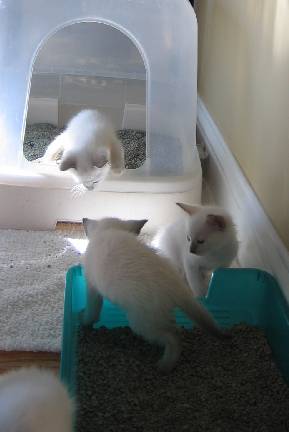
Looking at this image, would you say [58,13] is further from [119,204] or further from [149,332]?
[149,332]

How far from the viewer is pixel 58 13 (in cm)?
193

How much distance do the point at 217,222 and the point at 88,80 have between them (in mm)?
1272

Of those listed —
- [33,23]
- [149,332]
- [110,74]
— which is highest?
[33,23]

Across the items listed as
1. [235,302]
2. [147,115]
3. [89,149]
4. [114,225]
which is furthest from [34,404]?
[147,115]

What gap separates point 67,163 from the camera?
1.80 metres

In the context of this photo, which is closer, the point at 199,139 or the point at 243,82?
the point at 243,82

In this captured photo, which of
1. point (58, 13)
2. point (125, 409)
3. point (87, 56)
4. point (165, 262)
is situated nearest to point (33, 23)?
point (58, 13)

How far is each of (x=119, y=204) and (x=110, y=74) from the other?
83 cm

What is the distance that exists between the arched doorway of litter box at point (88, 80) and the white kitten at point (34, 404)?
4.87 feet

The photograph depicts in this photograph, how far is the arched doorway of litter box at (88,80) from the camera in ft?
7.71

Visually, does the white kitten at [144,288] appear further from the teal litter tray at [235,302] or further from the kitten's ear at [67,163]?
the kitten's ear at [67,163]

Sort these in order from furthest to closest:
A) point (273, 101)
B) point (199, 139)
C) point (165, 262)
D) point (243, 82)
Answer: point (199, 139)
point (243, 82)
point (273, 101)
point (165, 262)

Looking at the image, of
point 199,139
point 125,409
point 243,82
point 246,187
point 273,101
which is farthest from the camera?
point 199,139

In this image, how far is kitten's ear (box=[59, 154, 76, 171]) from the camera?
1.79 meters
